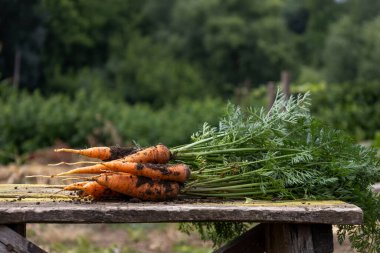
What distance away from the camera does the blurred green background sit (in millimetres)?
11281

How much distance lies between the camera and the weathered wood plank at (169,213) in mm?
2574

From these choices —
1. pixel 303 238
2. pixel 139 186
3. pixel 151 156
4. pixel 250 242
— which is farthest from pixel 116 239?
pixel 303 238

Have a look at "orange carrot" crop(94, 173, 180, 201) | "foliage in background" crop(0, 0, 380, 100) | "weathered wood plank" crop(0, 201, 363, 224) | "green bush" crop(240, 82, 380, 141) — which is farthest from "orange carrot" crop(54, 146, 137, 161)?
"foliage in background" crop(0, 0, 380, 100)

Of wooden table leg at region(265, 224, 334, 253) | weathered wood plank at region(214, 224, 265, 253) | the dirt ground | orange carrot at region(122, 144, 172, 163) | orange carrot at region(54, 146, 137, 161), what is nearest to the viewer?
wooden table leg at region(265, 224, 334, 253)

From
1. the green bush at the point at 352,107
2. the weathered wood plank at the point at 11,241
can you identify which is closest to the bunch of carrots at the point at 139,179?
the weathered wood plank at the point at 11,241

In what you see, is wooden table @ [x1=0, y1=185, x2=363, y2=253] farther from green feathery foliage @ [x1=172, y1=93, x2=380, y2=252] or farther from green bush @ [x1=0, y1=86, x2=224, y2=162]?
green bush @ [x1=0, y1=86, x2=224, y2=162]

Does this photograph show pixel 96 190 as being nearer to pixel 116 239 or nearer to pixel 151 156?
pixel 151 156

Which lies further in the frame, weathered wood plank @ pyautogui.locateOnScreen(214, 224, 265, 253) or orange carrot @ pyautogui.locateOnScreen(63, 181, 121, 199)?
weathered wood plank @ pyautogui.locateOnScreen(214, 224, 265, 253)

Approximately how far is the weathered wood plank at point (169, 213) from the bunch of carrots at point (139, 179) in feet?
0.39

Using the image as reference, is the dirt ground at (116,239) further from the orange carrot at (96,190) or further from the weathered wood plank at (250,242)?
the orange carrot at (96,190)

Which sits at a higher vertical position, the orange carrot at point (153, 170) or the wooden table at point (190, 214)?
the orange carrot at point (153, 170)

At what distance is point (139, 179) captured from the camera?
9.41 ft

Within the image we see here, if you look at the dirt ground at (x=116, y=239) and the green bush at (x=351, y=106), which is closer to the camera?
the dirt ground at (x=116, y=239)

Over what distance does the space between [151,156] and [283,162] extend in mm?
525
